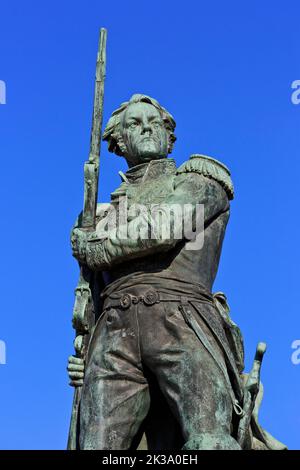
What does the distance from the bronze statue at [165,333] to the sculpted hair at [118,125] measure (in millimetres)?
674

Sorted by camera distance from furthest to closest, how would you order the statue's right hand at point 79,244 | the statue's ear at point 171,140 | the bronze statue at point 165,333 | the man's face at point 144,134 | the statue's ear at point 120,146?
the statue's ear at point 171,140 → the statue's ear at point 120,146 → the man's face at point 144,134 → the statue's right hand at point 79,244 → the bronze statue at point 165,333

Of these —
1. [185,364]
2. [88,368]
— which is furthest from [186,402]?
[88,368]

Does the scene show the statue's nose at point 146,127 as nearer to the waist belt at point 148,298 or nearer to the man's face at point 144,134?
the man's face at point 144,134

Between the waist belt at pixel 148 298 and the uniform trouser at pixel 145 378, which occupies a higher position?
the waist belt at pixel 148 298

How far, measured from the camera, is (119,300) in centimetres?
919

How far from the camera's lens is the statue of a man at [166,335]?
344 inches

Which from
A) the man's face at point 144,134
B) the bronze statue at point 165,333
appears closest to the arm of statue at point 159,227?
the bronze statue at point 165,333

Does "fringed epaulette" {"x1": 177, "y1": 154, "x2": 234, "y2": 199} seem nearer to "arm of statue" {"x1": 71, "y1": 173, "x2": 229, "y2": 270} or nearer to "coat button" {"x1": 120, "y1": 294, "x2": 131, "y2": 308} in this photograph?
"arm of statue" {"x1": 71, "y1": 173, "x2": 229, "y2": 270}

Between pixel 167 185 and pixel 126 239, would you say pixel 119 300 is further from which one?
pixel 167 185

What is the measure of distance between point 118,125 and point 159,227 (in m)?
1.67

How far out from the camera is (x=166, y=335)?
8930 mm

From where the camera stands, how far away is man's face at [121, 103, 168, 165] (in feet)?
33.0

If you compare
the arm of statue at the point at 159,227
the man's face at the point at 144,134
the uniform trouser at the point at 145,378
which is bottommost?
the uniform trouser at the point at 145,378

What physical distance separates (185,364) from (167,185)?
1.78 metres
